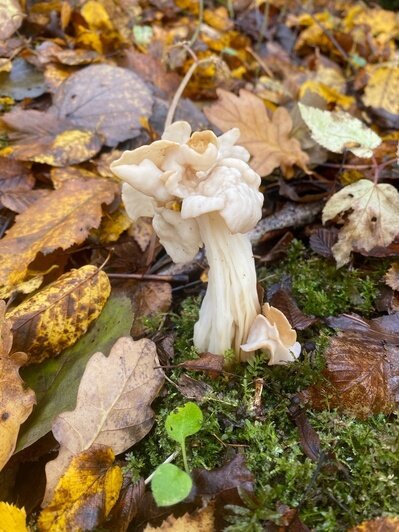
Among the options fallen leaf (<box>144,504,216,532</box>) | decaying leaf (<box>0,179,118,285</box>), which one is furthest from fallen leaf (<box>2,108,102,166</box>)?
fallen leaf (<box>144,504,216,532</box>)

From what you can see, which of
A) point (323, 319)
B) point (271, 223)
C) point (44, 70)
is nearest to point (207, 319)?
point (323, 319)

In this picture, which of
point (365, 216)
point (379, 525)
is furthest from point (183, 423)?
point (365, 216)

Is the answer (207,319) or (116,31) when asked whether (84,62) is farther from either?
(207,319)

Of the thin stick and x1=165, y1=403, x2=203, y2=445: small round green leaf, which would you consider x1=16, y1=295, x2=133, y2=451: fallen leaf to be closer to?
the thin stick

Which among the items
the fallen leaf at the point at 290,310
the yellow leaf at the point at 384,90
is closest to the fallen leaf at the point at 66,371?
the fallen leaf at the point at 290,310

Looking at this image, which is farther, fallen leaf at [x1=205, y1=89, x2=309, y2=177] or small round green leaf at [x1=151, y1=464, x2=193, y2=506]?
fallen leaf at [x1=205, y1=89, x2=309, y2=177]

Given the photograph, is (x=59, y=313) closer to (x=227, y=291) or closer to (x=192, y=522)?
(x=227, y=291)
